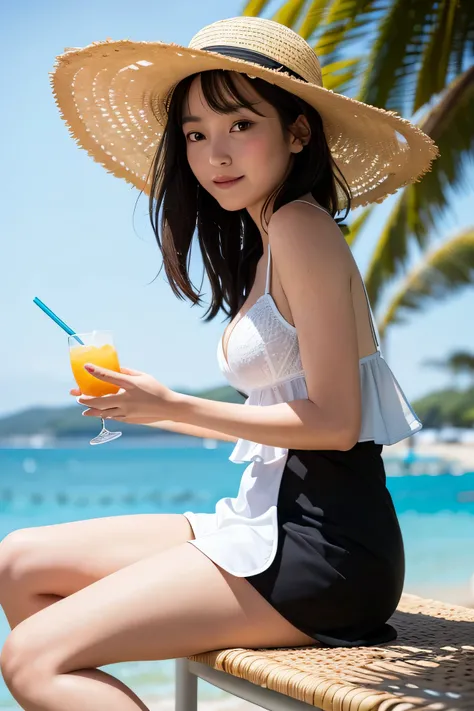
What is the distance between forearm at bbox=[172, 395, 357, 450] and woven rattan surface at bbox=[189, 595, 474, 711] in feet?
1.33

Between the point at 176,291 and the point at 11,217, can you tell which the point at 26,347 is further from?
the point at 176,291

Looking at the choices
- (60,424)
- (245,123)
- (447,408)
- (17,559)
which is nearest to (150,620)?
(17,559)

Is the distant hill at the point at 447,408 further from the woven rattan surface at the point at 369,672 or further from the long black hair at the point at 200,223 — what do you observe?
the woven rattan surface at the point at 369,672

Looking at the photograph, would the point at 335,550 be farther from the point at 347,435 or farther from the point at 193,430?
the point at 193,430

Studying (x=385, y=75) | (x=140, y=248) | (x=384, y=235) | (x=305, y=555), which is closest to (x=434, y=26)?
(x=385, y=75)

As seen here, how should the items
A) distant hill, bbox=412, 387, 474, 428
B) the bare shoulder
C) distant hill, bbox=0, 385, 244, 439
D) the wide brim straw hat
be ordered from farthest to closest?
distant hill, bbox=412, 387, 474, 428
distant hill, bbox=0, 385, 244, 439
the wide brim straw hat
the bare shoulder

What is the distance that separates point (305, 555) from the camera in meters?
1.73

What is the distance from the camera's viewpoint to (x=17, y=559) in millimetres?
2016

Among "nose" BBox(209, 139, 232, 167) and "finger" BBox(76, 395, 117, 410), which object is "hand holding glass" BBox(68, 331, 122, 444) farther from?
"nose" BBox(209, 139, 232, 167)

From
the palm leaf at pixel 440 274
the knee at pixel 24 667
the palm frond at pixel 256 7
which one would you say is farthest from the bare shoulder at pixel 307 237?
the palm leaf at pixel 440 274

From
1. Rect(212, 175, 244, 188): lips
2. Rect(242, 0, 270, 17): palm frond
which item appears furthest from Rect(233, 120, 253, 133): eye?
Rect(242, 0, 270, 17): palm frond

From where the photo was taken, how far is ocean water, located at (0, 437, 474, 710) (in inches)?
392

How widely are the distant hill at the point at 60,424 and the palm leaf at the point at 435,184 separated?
98.3 ft

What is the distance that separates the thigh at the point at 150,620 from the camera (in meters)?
1.61
